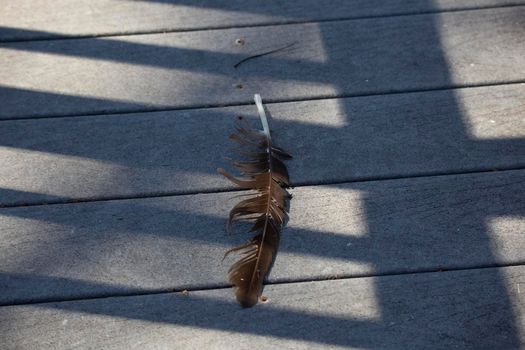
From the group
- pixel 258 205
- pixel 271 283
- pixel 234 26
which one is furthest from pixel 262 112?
pixel 271 283

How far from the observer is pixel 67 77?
2.77 metres

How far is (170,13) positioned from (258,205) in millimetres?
994

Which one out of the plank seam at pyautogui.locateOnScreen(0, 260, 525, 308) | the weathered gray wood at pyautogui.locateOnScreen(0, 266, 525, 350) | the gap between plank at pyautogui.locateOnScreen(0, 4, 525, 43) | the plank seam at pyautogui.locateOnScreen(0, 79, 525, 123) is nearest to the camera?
the weathered gray wood at pyautogui.locateOnScreen(0, 266, 525, 350)

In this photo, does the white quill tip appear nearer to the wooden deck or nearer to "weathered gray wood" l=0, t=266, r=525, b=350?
the wooden deck

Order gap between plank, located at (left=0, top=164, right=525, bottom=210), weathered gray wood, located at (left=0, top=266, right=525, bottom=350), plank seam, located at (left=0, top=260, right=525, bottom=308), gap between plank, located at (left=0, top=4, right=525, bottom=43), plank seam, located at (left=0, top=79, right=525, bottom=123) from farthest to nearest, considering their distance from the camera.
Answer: gap between plank, located at (left=0, top=4, right=525, bottom=43)
plank seam, located at (left=0, top=79, right=525, bottom=123)
gap between plank, located at (left=0, top=164, right=525, bottom=210)
plank seam, located at (left=0, top=260, right=525, bottom=308)
weathered gray wood, located at (left=0, top=266, right=525, bottom=350)

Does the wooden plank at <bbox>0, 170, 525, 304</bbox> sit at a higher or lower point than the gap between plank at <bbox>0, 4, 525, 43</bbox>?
lower

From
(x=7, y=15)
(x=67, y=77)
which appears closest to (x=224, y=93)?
(x=67, y=77)

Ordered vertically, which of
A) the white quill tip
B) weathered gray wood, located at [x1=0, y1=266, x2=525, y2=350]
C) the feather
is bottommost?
weathered gray wood, located at [x1=0, y1=266, x2=525, y2=350]

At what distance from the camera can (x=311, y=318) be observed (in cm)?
208

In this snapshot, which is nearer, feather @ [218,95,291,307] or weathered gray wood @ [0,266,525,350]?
weathered gray wood @ [0,266,525,350]

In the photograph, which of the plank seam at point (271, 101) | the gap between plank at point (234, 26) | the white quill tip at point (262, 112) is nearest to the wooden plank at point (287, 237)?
the white quill tip at point (262, 112)

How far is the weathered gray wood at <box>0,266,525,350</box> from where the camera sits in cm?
203

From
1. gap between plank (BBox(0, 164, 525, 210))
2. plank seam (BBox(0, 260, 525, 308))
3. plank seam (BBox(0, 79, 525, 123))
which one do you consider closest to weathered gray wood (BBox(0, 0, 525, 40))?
plank seam (BBox(0, 79, 525, 123))

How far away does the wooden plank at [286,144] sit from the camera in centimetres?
243
